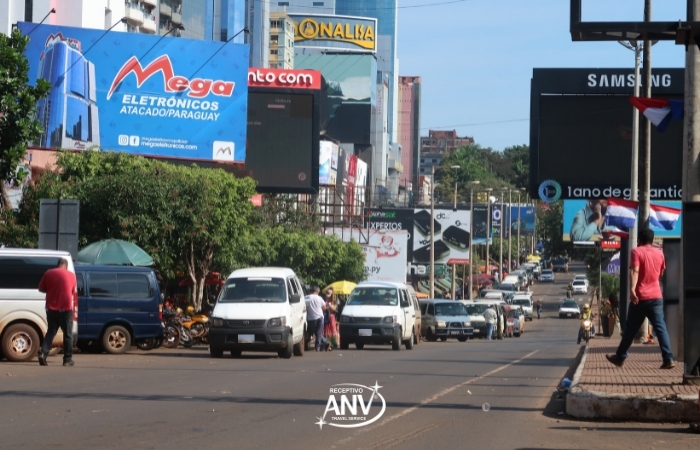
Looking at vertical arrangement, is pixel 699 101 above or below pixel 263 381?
above

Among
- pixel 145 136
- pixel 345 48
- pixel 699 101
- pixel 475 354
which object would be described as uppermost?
pixel 345 48

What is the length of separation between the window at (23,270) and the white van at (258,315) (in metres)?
4.08

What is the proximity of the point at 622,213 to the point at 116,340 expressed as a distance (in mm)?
12823

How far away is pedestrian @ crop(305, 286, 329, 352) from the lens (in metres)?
26.8

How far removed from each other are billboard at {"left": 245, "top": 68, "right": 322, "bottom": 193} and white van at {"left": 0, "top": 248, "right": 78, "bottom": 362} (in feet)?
97.9

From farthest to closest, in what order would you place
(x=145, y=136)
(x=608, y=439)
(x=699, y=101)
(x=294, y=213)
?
(x=294, y=213) < (x=145, y=136) < (x=699, y=101) < (x=608, y=439)

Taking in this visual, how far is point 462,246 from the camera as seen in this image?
258ft

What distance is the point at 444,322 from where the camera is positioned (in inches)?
1629

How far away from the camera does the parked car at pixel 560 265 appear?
424 feet

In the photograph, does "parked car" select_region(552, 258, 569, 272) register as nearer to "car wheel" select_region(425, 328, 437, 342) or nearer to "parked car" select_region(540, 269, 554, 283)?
"parked car" select_region(540, 269, 554, 283)

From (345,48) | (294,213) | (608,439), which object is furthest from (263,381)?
(345,48)

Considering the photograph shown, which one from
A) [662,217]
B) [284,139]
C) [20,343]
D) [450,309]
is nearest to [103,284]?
[20,343]

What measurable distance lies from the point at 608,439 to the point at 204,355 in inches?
587

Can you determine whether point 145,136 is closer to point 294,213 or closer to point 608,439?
point 294,213
